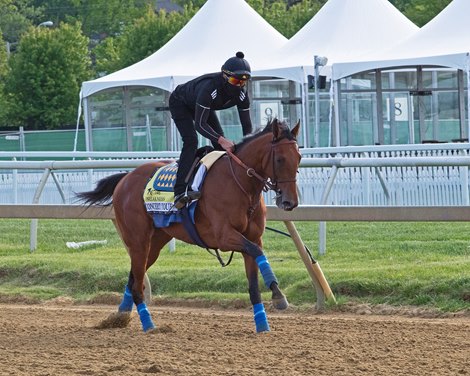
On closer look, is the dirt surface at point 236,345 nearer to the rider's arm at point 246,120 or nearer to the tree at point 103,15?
the rider's arm at point 246,120

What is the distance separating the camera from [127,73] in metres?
30.5

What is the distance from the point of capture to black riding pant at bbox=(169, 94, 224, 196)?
9.83 metres

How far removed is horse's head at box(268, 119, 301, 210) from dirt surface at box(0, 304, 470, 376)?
3.58 ft

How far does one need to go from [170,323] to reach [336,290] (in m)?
2.03

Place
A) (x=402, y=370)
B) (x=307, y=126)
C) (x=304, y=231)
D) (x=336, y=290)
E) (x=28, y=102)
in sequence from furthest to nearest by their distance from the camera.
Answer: (x=28, y=102)
(x=307, y=126)
(x=304, y=231)
(x=336, y=290)
(x=402, y=370)

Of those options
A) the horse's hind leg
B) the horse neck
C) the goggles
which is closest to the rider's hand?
the horse neck

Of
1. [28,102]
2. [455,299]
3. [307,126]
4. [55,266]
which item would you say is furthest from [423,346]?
[28,102]

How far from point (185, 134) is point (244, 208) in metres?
1.08

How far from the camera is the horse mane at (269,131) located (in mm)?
9188

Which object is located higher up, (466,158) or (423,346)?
(466,158)

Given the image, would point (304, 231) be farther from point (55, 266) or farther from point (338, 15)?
point (338, 15)

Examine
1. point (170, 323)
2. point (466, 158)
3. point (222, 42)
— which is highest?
point (222, 42)

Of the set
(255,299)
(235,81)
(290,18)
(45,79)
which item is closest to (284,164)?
(235,81)

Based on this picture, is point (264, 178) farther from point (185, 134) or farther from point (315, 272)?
point (315, 272)
